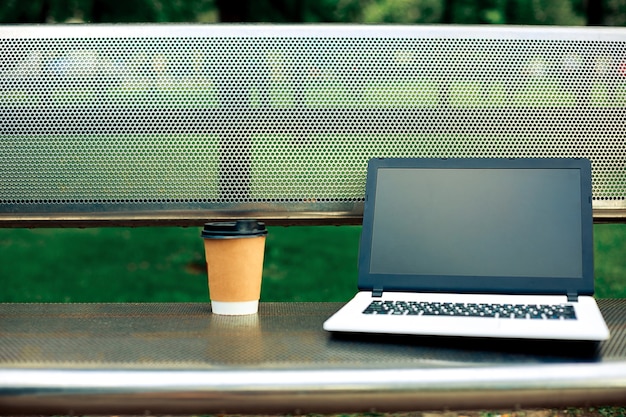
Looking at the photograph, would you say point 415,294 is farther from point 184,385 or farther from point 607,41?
point 607,41

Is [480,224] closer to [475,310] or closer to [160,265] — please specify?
[475,310]

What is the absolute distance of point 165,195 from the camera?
6.24ft

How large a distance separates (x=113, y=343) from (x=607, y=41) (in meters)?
1.30

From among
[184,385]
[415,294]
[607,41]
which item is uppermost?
[607,41]

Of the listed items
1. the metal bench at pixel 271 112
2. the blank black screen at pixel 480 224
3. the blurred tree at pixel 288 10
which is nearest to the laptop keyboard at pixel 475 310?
the blank black screen at pixel 480 224

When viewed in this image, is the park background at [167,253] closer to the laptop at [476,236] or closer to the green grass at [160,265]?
the green grass at [160,265]

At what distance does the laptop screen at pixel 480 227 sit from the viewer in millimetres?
1622

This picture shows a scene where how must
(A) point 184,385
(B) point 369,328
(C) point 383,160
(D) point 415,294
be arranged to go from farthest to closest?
1. (C) point 383,160
2. (D) point 415,294
3. (B) point 369,328
4. (A) point 184,385

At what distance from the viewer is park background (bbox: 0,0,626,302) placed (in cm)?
505

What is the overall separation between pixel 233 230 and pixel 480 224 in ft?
1.64

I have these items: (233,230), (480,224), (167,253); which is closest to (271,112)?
(233,230)

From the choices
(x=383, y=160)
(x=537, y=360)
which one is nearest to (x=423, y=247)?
(x=383, y=160)

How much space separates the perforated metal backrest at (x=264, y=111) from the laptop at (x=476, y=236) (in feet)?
0.58

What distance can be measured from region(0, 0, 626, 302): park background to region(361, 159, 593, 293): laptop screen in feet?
10.2
